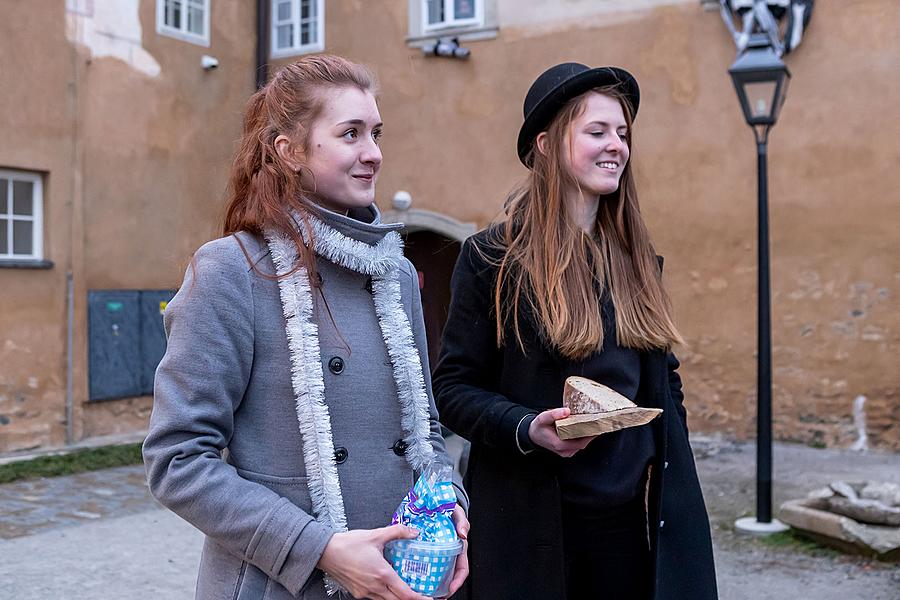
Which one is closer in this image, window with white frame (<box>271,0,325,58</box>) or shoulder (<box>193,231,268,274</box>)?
shoulder (<box>193,231,268,274</box>)

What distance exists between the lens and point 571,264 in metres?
2.63

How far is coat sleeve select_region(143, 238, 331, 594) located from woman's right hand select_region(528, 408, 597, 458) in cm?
77

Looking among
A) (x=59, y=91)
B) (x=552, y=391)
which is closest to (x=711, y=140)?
(x=59, y=91)

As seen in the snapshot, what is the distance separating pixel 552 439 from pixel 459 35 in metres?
10.3

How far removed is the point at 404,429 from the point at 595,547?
77 centimetres

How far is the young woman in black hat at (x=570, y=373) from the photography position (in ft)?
8.15

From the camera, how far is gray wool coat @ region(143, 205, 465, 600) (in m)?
1.67

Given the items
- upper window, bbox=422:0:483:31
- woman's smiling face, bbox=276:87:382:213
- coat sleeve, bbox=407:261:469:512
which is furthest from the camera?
upper window, bbox=422:0:483:31

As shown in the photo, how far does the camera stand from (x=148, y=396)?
11703mm

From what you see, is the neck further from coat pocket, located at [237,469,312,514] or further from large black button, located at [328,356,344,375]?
coat pocket, located at [237,469,312,514]

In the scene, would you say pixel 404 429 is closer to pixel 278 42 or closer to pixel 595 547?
pixel 595 547

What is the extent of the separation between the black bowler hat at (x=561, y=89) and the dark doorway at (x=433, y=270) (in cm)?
1067

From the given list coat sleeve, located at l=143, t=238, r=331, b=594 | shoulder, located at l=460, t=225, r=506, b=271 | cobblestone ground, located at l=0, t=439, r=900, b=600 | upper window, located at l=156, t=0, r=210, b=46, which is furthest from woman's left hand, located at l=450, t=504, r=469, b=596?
upper window, located at l=156, t=0, r=210, b=46

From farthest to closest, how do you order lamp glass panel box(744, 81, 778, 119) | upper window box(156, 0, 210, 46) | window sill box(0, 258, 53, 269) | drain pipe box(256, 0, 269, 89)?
drain pipe box(256, 0, 269, 89) → upper window box(156, 0, 210, 46) → window sill box(0, 258, 53, 269) → lamp glass panel box(744, 81, 778, 119)
